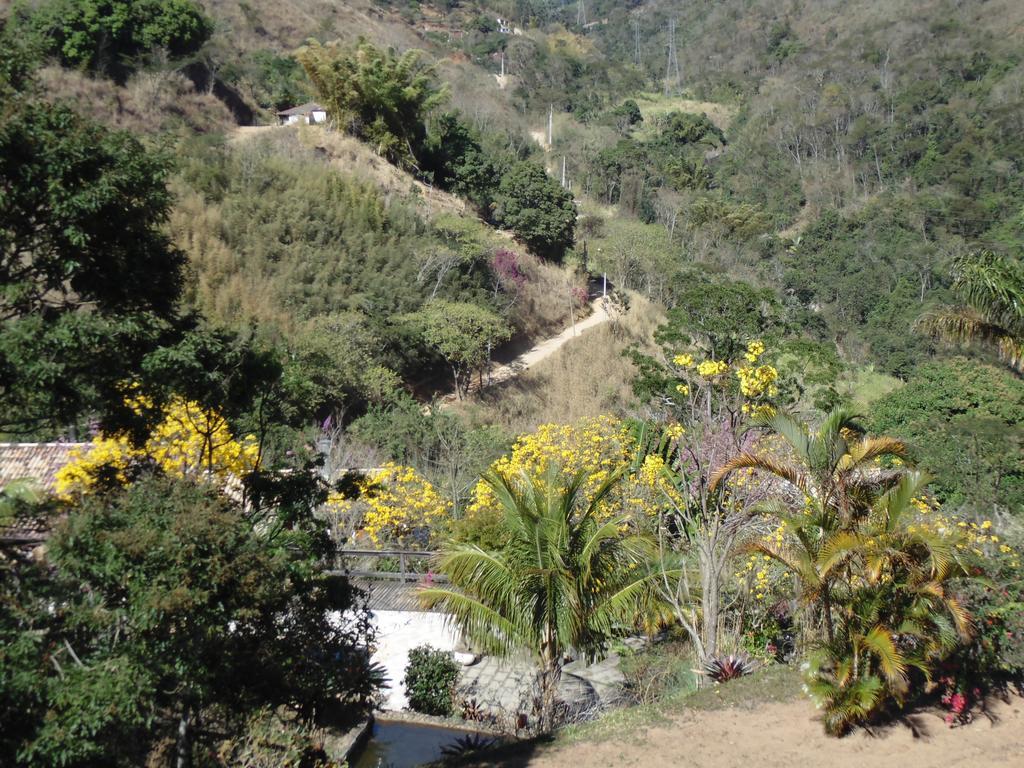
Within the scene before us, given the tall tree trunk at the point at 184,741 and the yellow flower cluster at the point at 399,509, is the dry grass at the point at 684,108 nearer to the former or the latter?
the yellow flower cluster at the point at 399,509

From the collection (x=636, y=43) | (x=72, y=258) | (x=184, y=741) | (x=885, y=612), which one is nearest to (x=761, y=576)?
(x=885, y=612)

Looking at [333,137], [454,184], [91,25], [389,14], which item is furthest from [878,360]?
[389,14]

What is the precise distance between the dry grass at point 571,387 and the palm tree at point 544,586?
14.6 metres

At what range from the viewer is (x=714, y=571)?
7.84m

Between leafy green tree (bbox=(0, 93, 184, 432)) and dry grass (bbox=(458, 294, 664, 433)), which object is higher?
leafy green tree (bbox=(0, 93, 184, 432))

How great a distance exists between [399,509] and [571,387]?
12.9 metres

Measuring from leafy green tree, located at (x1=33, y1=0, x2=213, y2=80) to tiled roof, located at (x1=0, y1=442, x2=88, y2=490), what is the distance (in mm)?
19621

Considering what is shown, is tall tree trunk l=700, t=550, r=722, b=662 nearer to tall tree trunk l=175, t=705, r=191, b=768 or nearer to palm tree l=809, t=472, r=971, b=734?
palm tree l=809, t=472, r=971, b=734

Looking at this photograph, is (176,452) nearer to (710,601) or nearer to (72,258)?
(72,258)

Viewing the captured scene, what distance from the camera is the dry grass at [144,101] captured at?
27.7m

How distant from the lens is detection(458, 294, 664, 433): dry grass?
2377cm

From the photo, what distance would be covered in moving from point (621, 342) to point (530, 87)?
37270 millimetres

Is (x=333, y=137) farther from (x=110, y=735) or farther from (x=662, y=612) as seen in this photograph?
(x=110, y=735)

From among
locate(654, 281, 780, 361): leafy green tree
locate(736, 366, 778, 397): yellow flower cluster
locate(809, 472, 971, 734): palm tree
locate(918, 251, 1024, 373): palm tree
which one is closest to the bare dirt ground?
locate(809, 472, 971, 734): palm tree
